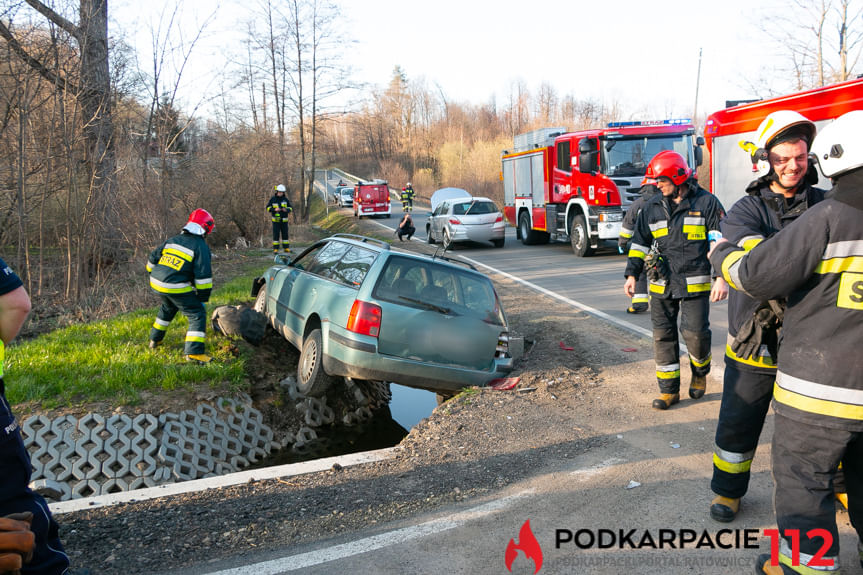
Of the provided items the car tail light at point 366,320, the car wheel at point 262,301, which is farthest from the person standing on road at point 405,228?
the car tail light at point 366,320

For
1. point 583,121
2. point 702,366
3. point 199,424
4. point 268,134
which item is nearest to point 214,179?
point 268,134

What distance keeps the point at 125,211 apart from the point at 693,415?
1272 cm

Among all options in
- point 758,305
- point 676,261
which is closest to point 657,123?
point 676,261

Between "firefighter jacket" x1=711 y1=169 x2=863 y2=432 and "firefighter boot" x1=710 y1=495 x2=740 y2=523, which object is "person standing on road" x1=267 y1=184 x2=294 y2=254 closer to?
"firefighter boot" x1=710 y1=495 x2=740 y2=523

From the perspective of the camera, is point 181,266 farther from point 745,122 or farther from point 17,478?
point 745,122

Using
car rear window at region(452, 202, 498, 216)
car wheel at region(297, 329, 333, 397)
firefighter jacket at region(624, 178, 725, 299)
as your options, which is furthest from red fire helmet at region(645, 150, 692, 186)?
car rear window at region(452, 202, 498, 216)

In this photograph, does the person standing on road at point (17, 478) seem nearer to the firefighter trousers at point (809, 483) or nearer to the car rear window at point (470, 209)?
the firefighter trousers at point (809, 483)

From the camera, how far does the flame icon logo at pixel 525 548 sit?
2.95 m

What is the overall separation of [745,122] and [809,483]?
37.1 ft

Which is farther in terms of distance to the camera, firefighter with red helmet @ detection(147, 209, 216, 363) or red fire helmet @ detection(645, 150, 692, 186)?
firefighter with red helmet @ detection(147, 209, 216, 363)

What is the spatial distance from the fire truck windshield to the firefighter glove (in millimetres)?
13812

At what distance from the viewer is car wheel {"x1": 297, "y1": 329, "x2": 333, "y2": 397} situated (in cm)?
608

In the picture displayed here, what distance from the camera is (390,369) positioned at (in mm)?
5602

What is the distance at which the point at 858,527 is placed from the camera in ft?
8.34
